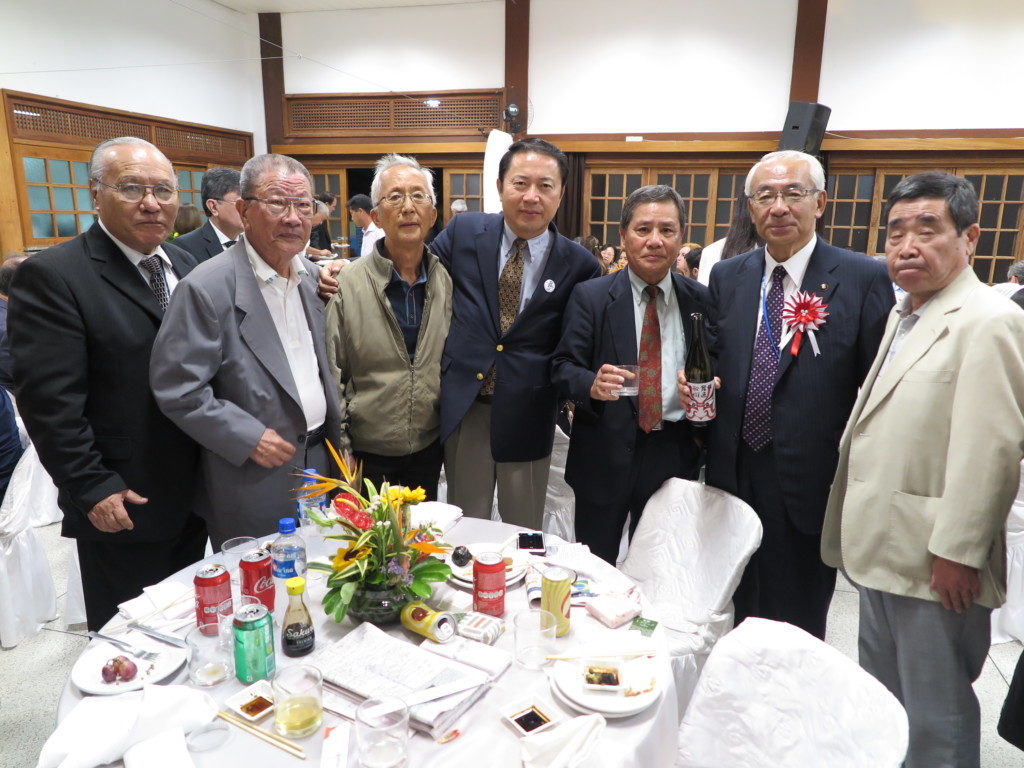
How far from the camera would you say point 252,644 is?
1286mm

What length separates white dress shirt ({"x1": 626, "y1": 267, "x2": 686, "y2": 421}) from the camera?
2.34 meters

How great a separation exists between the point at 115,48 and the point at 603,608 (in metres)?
8.54

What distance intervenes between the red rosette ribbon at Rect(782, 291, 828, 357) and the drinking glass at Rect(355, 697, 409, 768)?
5.36 feet

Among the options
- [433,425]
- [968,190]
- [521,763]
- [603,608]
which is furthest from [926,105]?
[521,763]

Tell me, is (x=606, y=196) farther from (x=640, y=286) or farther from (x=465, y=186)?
(x=640, y=286)

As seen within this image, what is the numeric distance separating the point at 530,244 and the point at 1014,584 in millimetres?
2494

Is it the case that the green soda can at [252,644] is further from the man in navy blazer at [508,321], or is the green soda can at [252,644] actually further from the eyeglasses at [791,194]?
the eyeglasses at [791,194]

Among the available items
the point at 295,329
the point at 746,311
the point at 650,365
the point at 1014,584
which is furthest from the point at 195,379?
the point at 1014,584

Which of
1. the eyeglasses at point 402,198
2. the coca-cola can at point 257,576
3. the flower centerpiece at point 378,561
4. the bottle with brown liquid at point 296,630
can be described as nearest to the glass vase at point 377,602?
the flower centerpiece at point 378,561

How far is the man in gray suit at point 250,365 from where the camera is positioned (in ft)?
6.24

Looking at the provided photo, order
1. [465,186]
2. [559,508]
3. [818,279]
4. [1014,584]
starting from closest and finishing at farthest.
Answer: [818,279], [1014,584], [559,508], [465,186]

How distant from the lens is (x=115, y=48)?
7.23 metres

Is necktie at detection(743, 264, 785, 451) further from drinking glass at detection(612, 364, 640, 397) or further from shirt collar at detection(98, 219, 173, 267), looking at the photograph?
shirt collar at detection(98, 219, 173, 267)

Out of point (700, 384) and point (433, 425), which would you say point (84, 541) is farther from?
point (700, 384)
